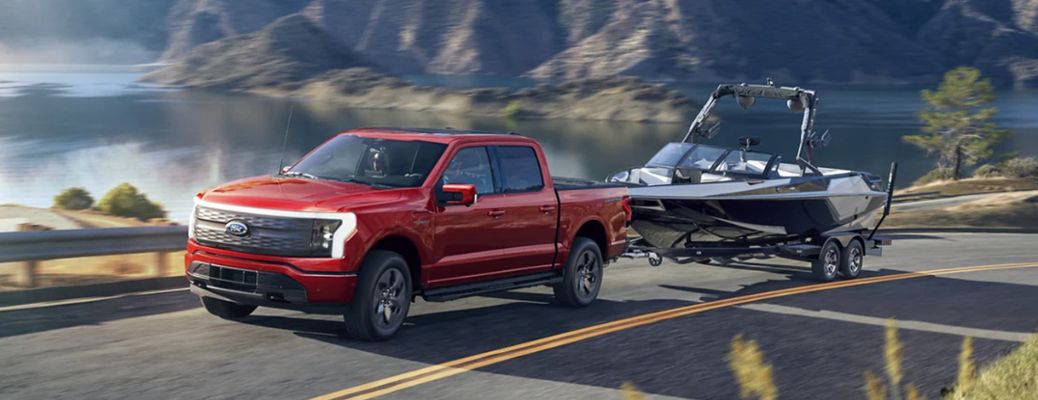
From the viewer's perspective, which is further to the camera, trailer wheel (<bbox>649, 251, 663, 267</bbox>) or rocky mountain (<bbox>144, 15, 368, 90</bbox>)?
rocky mountain (<bbox>144, 15, 368, 90</bbox>)

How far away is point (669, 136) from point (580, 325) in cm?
11144

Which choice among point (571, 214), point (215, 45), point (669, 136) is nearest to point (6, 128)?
point (669, 136)

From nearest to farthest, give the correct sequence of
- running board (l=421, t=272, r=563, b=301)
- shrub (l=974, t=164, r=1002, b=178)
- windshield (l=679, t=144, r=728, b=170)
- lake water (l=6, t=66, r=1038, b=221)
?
1. running board (l=421, t=272, r=563, b=301)
2. windshield (l=679, t=144, r=728, b=170)
3. lake water (l=6, t=66, r=1038, b=221)
4. shrub (l=974, t=164, r=1002, b=178)

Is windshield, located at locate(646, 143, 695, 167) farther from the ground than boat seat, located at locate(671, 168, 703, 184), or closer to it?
farther from the ground

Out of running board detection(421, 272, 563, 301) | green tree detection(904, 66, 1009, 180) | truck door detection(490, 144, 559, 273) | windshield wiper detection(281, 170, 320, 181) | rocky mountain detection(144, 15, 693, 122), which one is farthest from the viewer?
rocky mountain detection(144, 15, 693, 122)

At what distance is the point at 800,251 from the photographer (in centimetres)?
1488

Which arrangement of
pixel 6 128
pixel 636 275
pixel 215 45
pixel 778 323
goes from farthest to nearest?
pixel 215 45 → pixel 6 128 → pixel 636 275 → pixel 778 323

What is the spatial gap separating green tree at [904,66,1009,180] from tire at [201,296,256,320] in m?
76.5

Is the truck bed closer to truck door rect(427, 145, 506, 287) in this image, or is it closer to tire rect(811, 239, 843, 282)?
truck door rect(427, 145, 506, 287)

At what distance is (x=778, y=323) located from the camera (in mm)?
11484

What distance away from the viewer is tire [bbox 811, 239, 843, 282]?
15109 mm

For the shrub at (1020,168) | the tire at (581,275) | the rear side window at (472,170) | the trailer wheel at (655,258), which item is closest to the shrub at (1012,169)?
the shrub at (1020,168)

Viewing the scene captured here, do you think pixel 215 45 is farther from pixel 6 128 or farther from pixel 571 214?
pixel 571 214

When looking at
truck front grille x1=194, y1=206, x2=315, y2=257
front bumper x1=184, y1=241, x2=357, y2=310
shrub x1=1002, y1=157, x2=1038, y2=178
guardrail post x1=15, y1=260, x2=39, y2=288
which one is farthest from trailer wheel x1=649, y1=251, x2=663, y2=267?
shrub x1=1002, y1=157, x2=1038, y2=178
